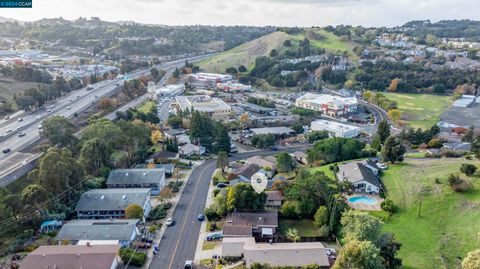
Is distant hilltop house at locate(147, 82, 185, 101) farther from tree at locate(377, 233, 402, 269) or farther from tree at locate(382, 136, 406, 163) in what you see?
tree at locate(377, 233, 402, 269)

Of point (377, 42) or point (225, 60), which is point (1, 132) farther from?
point (377, 42)

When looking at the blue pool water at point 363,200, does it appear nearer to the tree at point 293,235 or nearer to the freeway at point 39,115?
the tree at point 293,235

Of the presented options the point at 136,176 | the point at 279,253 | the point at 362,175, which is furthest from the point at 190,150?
the point at 279,253

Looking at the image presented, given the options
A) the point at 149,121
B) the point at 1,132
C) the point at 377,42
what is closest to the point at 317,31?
the point at 377,42

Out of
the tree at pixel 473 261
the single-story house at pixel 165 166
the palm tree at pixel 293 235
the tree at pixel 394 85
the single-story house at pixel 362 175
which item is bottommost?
the palm tree at pixel 293 235

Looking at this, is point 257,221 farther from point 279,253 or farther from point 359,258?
point 359,258

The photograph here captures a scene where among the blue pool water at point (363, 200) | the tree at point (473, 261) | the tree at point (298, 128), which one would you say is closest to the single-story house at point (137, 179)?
the blue pool water at point (363, 200)
